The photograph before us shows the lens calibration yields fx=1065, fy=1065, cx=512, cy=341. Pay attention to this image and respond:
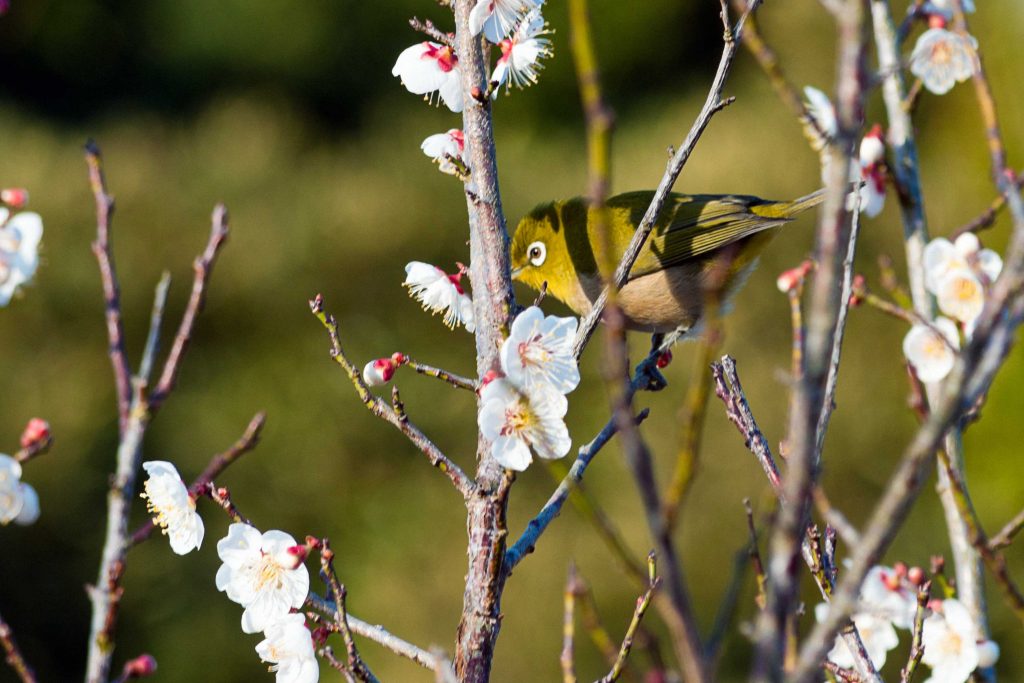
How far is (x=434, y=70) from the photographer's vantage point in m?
1.49

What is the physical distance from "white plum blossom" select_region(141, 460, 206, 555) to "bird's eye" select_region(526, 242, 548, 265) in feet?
4.10

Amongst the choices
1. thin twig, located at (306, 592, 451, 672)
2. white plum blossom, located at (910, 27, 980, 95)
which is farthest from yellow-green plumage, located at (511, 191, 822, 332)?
thin twig, located at (306, 592, 451, 672)

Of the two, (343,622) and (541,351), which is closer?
(343,622)

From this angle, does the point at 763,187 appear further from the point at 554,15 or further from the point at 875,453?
the point at 554,15

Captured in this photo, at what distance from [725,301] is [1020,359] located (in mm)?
3237

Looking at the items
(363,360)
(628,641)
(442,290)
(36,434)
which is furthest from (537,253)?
(363,360)

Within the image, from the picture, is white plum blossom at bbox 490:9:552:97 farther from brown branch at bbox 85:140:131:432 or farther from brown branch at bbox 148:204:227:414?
brown branch at bbox 85:140:131:432

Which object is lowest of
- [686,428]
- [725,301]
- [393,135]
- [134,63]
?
[686,428]

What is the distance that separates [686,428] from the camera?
59 centimetres

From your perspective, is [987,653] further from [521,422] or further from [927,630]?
[521,422]

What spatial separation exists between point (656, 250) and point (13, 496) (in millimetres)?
1763

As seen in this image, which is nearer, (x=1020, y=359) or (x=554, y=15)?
(x=1020, y=359)

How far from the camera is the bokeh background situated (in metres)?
5.90

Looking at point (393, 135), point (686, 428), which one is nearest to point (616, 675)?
point (686, 428)
